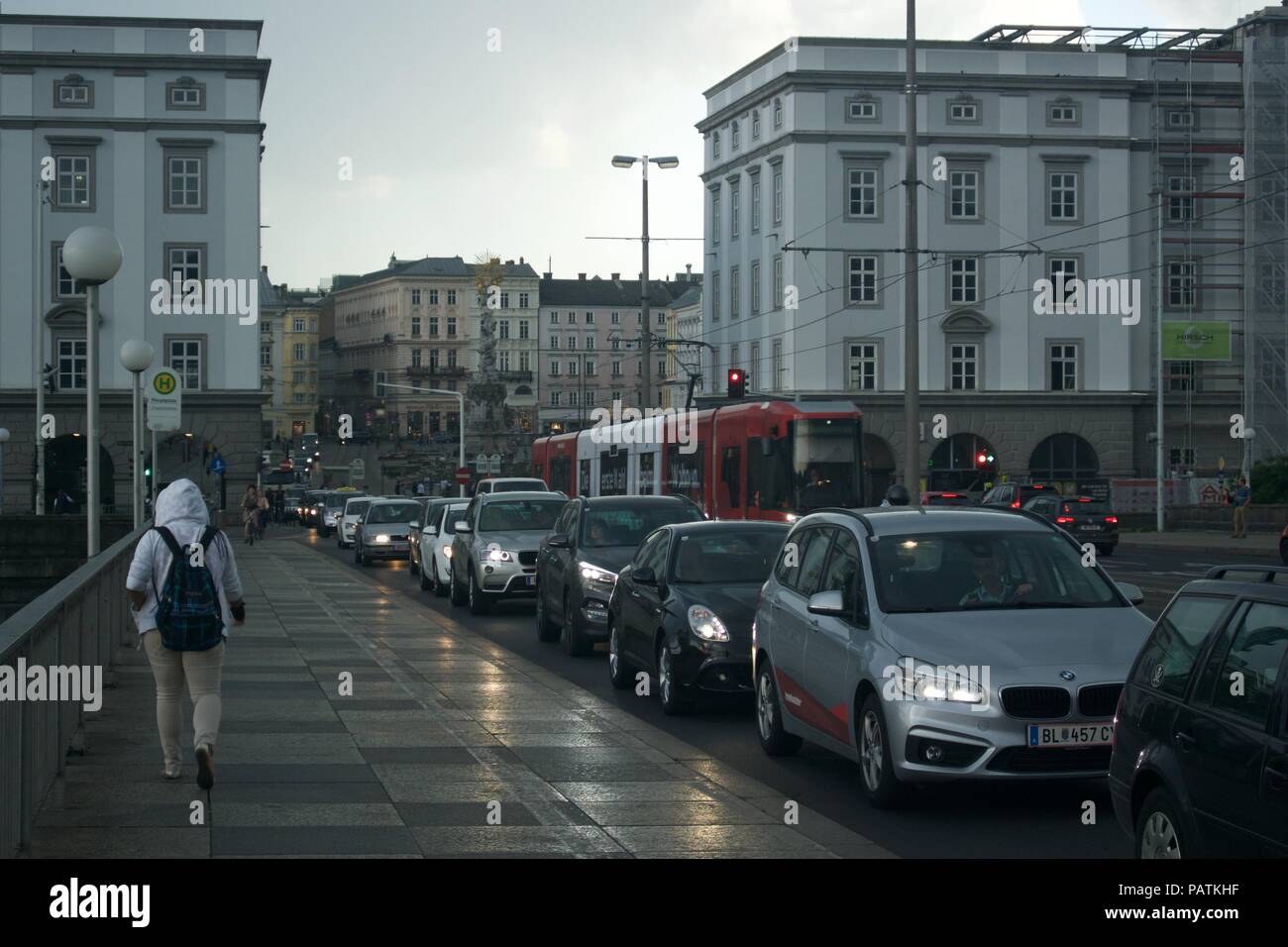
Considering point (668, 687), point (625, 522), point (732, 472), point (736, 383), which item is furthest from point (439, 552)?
point (668, 687)

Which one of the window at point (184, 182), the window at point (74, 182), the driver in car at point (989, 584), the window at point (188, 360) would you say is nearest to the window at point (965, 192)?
the window at point (184, 182)

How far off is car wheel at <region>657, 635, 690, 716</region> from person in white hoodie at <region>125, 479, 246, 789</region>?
453cm

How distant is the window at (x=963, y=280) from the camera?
7181cm

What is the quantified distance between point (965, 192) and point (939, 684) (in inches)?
2572

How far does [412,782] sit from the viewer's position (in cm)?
1041

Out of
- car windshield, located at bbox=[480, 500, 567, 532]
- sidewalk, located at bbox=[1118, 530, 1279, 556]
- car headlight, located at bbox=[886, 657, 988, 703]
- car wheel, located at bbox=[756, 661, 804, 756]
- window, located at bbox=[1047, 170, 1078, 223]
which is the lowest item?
sidewalk, located at bbox=[1118, 530, 1279, 556]

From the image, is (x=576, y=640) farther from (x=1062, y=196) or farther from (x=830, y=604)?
(x=1062, y=196)

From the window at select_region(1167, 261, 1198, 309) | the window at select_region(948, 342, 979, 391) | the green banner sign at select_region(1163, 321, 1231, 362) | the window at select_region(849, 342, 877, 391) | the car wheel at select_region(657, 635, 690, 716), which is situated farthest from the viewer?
the window at select_region(948, 342, 979, 391)

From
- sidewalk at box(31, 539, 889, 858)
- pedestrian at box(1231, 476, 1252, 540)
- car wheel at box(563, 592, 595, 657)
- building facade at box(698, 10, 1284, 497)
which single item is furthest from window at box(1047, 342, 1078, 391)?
sidewalk at box(31, 539, 889, 858)

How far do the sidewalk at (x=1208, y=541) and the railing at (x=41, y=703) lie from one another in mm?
30244

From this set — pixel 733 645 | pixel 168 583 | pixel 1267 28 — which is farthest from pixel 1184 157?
pixel 168 583

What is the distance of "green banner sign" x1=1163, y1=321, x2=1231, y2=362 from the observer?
196 ft

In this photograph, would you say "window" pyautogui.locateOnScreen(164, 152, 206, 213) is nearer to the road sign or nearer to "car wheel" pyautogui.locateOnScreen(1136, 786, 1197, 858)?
the road sign
